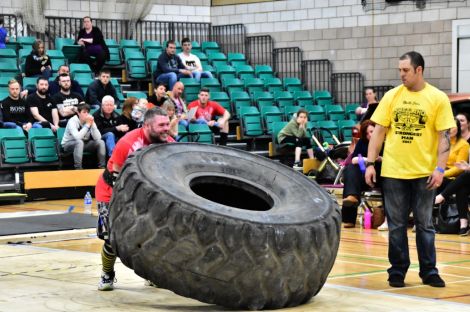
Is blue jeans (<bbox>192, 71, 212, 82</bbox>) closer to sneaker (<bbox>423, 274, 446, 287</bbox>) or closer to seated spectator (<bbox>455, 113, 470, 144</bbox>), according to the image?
seated spectator (<bbox>455, 113, 470, 144</bbox>)

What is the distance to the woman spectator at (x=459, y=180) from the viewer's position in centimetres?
1264

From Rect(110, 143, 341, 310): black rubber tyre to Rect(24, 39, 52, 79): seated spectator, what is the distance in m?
12.6

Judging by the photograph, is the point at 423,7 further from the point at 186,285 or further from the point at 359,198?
the point at 186,285

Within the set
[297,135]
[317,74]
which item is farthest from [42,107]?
[317,74]

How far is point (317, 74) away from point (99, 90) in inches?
292

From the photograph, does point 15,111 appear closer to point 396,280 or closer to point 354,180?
point 354,180

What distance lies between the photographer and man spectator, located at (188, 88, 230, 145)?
2023cm

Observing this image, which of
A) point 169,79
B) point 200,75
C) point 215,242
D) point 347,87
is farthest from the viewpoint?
point 347,87

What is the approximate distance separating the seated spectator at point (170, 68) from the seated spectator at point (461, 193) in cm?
933

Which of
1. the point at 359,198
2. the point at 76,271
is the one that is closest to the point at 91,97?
the point at 359,198

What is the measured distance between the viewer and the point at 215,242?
688 cm

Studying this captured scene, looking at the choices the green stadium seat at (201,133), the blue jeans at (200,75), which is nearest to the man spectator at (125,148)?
the green stadium seat at (201,133)

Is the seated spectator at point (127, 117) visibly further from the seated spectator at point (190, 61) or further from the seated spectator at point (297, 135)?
the seated spectator at point (190, 61)

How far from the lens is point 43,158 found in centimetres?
1803
